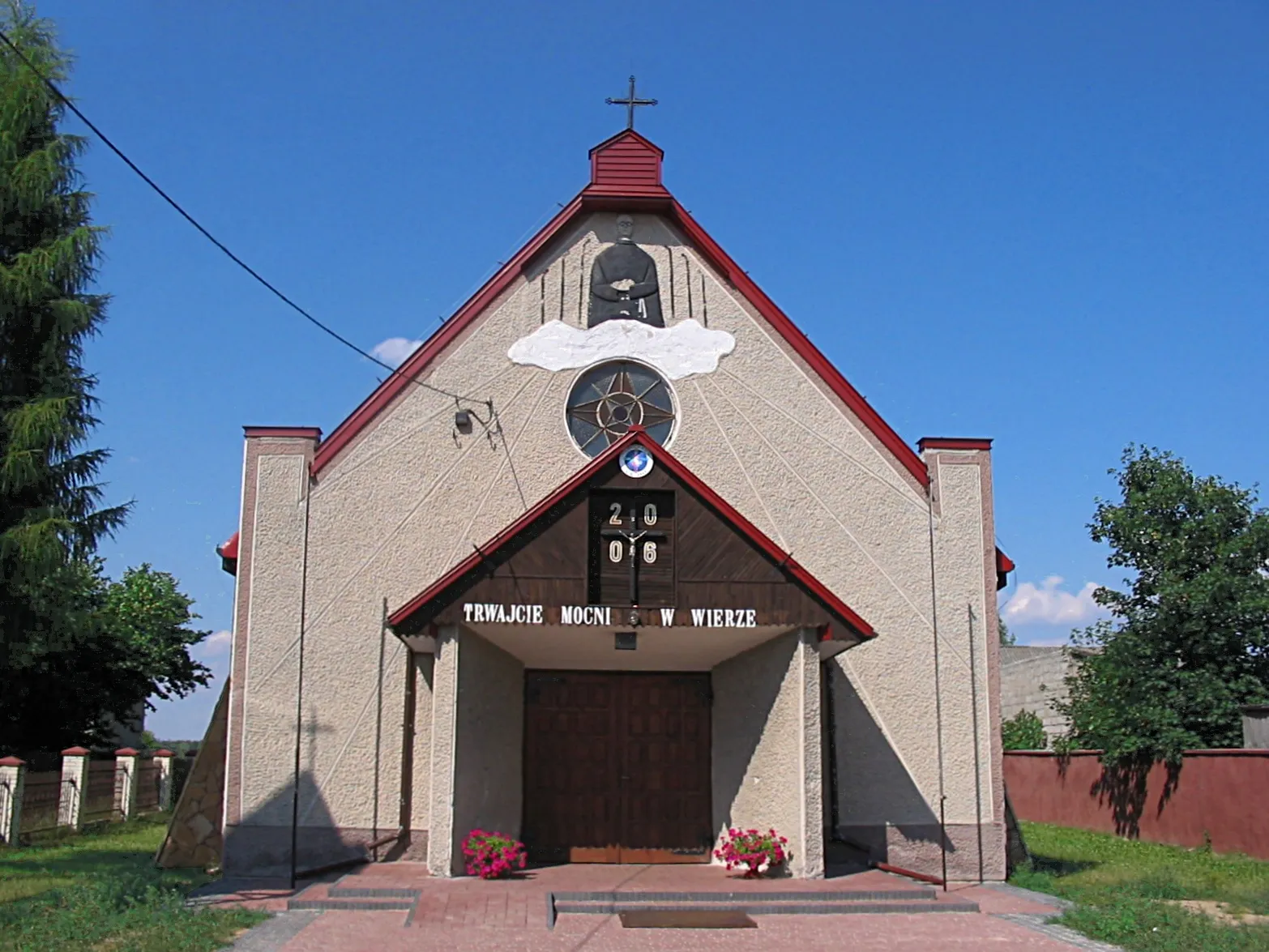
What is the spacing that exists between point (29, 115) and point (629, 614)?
36.5ft

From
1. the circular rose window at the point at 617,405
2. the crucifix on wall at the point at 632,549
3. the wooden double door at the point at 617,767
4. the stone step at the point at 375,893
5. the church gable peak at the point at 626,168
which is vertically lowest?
the stone step at the point at 375,893

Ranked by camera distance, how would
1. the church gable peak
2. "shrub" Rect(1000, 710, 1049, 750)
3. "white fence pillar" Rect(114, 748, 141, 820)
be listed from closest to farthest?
the church gable peak → "white fence pillar" Rect(114, 748, 141, 820) → "shrub" Rect(1000, 710, 1049, 750)

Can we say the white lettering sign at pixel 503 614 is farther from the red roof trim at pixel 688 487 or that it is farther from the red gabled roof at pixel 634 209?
the red gabled roof at pixel 634 209

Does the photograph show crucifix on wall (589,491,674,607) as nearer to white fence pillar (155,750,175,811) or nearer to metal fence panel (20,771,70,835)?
metal fence panel (20,771,70,835)

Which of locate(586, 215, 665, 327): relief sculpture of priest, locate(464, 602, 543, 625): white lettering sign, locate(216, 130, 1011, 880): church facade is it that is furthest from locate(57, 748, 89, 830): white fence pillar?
locate(586, 215, 665, 327): relief sculpture of priest

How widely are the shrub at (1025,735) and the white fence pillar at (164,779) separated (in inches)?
853

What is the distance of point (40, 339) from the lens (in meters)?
18.1

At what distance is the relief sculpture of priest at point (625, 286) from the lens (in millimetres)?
17922

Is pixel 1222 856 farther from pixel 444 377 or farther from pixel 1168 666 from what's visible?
pixel 444 377

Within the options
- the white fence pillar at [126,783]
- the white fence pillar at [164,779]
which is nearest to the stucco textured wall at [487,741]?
the white fence pillar at [126,783]

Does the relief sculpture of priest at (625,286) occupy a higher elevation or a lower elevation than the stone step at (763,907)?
higher

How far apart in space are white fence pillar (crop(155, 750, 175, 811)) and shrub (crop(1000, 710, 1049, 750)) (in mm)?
21666

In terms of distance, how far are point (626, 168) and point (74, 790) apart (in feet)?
52.1

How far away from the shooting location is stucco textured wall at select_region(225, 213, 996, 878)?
1631 cm
